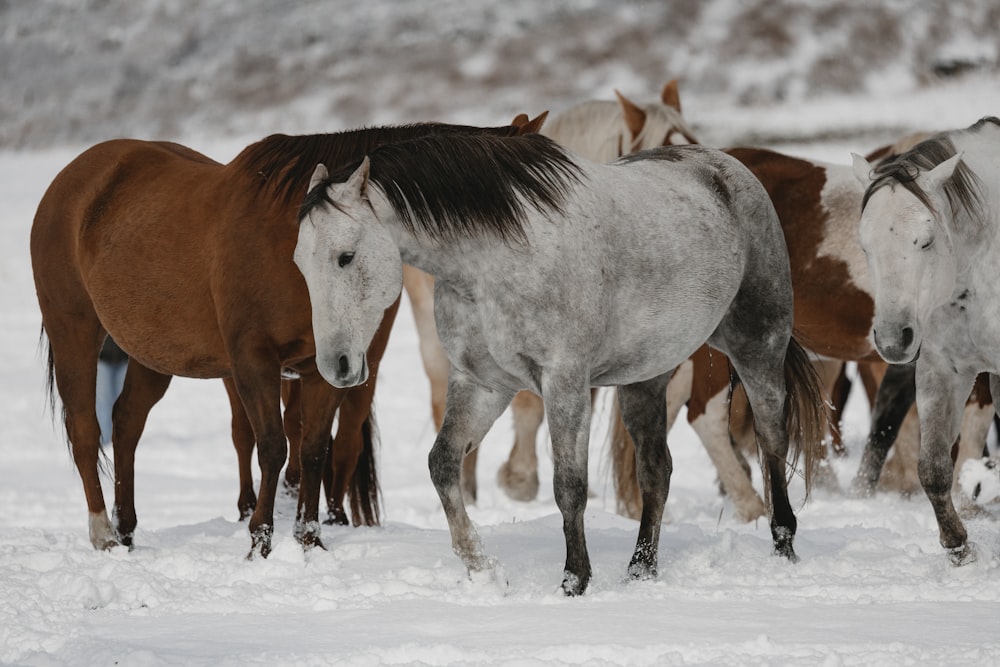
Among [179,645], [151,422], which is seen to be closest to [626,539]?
[179,645]

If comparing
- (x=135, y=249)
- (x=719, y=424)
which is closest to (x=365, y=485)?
(x=135, y=249)

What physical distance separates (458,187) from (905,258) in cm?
153

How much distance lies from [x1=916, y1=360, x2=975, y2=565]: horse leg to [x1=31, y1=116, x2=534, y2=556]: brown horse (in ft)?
6.12

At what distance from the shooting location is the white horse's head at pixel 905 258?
158 inches

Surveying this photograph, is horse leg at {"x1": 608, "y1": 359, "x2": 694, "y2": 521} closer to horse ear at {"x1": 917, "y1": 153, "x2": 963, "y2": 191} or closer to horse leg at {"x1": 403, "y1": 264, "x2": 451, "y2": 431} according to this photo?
horse leg at {"x1": 403, "y1": 264, "x2": 451, "y2": 431}

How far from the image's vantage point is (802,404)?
5.00 m

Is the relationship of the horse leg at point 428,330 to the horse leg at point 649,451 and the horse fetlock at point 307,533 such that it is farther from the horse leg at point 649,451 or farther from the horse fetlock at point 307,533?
the horse leg at point 649,451

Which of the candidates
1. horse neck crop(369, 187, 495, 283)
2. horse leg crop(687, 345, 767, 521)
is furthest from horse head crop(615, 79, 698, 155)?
horse neck crop(369, 187, 495, 283)

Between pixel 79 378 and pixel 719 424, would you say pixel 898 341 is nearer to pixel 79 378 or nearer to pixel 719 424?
pixel 719 424

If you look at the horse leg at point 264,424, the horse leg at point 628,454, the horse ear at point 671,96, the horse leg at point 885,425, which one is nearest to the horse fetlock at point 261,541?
the horse leg at point 264,424

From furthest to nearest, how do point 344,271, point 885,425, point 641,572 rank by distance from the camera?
1. point 885,425
2. point 641,572
3. point 344,271

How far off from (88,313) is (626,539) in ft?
8.32

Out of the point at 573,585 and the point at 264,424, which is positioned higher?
the point at 264,424

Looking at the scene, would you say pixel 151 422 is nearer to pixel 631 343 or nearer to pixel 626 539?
pixel 626 539
